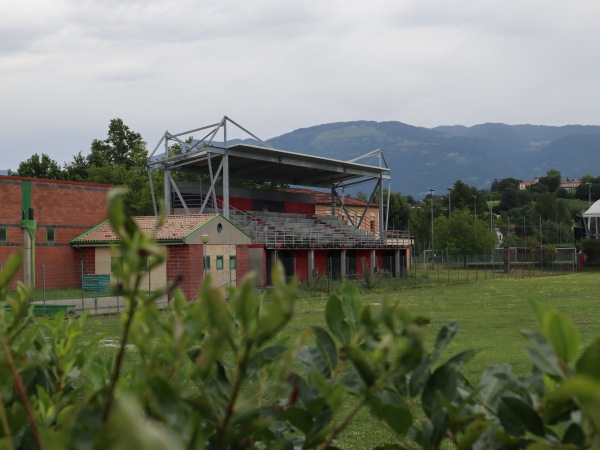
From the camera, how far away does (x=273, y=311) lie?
0.84 meters

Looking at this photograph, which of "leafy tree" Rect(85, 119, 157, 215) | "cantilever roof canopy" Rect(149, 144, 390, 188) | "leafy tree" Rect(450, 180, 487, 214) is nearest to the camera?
"cantilever roof canopy" Rect(149, 144, 390, 188)

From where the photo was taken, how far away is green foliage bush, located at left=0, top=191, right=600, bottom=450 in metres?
0.84

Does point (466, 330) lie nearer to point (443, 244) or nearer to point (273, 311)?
point (273, 311)

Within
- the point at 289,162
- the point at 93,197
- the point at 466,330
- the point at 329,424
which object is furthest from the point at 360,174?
the point at 329,424

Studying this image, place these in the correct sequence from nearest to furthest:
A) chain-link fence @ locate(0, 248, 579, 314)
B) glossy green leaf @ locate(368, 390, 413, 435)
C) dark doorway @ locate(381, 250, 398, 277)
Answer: glossy green leaf @ locate(368, 390, 413, 435)
chain-link fence @ locate(0, 248, 579, 314)
dark doorway @ locate(381, 250, 398, 277)

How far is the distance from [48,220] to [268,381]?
29.8 m

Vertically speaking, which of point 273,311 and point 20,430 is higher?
point 273,311

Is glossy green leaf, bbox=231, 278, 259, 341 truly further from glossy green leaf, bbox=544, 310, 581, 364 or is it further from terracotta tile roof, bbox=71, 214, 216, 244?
terracotta tile roof, bbox=71, 214, 216, 244

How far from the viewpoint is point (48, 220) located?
29.3 meters

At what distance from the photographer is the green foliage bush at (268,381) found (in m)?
0.84

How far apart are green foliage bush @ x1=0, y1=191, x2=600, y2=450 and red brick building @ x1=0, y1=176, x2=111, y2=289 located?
2619 cm

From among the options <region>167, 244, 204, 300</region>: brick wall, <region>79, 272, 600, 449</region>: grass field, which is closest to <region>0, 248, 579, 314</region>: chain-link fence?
<region>167, 244, 204, 300</region>: brick wall

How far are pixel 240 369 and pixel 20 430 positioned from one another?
44 cm

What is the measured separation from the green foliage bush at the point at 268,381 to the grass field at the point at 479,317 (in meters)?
3.87
